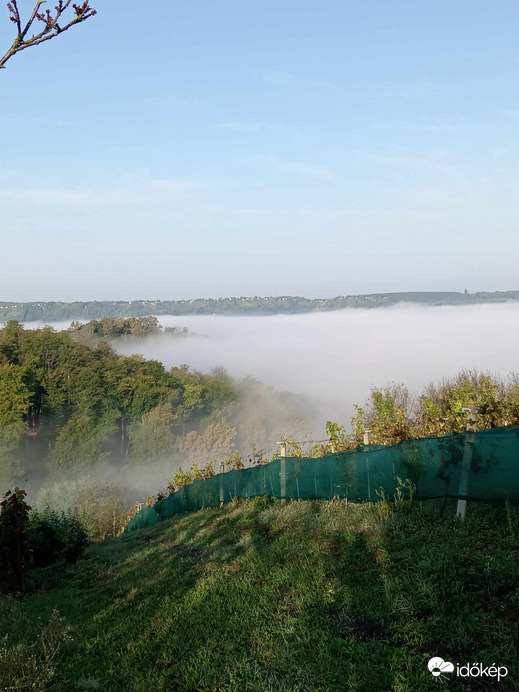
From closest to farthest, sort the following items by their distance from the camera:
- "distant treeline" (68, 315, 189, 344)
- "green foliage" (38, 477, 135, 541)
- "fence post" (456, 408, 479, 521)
Result: 1. "fence post" (456, 408, 479, 521)
2. "green foliage" (38, 477, 135, 541)
3. "distant treeline" (68, 315, 189, 344)

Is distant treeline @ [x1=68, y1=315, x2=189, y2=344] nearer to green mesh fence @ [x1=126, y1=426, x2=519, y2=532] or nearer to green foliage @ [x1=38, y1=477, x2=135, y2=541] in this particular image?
green foliage @ [x1=38, y1=477, x2=135, y2=541]

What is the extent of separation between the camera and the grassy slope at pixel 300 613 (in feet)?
14.8

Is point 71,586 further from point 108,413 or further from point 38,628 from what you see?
point 108,413

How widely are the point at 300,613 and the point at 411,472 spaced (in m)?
4.12

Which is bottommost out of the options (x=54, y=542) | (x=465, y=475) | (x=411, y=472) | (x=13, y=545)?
(x=54, y=542)

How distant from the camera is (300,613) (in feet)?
18.5

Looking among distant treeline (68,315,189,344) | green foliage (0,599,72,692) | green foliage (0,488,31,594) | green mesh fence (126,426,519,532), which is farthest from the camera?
distant treeline (68,315,189,344)

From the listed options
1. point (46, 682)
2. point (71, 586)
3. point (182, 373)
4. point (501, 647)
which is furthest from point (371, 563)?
point (182, 373)

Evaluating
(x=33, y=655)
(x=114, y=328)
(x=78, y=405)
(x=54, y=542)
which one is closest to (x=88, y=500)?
(x=54, y=542)

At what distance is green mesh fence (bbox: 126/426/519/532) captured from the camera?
768cm

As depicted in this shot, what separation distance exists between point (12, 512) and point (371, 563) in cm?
663

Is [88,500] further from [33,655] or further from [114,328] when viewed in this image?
[114,328]

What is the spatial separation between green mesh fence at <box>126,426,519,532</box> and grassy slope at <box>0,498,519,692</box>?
432 millimetres

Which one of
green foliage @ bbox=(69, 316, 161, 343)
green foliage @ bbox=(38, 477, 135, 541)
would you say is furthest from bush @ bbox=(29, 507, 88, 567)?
green foliage @ bbox=(69, 316, 161, 343)
